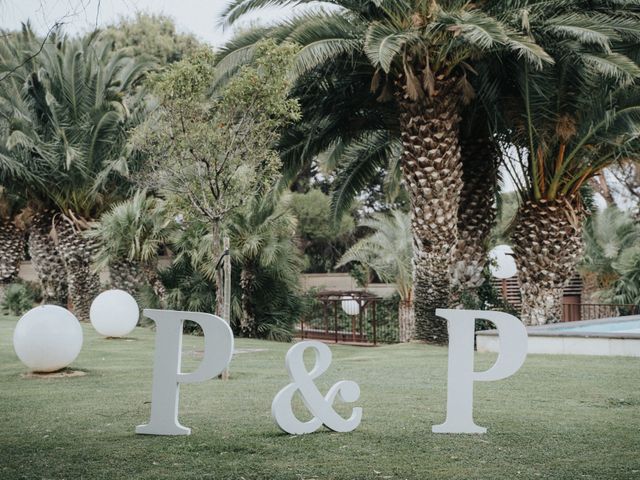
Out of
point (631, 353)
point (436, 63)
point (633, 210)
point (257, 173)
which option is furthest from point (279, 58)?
point (633, 210)

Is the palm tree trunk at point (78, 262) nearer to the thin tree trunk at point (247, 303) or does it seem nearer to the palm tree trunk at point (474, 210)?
the thin tree trunk at point (247, 303)

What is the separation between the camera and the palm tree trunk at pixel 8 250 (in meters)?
27.4

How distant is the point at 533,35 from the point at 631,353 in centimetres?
561

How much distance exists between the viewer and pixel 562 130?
14883 millimetres

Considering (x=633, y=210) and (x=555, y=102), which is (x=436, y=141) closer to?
(x=555, y=102)

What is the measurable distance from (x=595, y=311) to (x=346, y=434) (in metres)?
19.2

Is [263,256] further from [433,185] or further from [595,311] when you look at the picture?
[595,311]

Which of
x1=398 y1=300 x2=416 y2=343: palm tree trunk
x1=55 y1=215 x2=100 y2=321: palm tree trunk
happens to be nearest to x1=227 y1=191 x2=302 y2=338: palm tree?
x1=398 y1=300 x2=416 y2=343: palm tree trunk

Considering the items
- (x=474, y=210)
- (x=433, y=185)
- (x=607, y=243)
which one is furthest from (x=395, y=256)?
(x=433, y=185)

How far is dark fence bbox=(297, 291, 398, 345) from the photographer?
2248 cm

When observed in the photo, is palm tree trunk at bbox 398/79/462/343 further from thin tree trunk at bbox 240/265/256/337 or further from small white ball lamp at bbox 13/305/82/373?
small white ball lamp at bbox 13/305/82/373

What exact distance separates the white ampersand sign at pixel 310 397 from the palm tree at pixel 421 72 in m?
7.48

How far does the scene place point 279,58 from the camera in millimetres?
10688

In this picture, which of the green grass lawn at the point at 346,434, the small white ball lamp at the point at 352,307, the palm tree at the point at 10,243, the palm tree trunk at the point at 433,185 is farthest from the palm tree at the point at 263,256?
the palm tree at the point at 10,243
